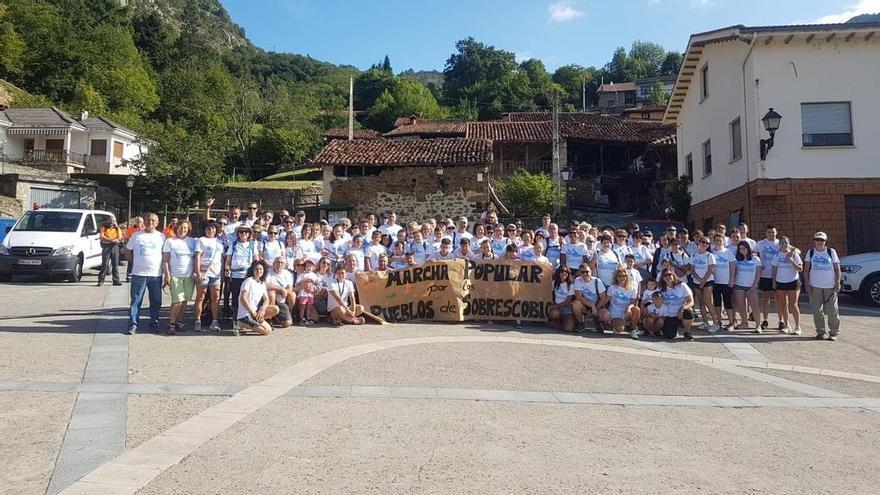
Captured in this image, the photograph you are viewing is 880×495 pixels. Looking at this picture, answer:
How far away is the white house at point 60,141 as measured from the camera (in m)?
44.3

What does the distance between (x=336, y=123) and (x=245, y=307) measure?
64.2 m

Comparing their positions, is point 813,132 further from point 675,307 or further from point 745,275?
point 675,307

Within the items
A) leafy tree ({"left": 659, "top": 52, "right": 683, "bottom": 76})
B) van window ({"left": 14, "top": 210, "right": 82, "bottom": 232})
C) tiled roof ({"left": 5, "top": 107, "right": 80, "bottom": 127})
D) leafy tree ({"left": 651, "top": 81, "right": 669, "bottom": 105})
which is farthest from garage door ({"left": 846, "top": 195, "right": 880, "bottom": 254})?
leafy tree ({"left": 659, "top": 52, "right": 683, "bottom": 76})

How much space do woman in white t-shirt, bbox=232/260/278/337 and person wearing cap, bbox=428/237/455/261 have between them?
3.40 metres

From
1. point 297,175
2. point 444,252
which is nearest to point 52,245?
point 444,252

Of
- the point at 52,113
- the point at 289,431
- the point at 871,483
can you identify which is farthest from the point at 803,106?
the point at 52,113

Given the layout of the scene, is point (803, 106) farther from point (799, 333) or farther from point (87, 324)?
point (87, 324)

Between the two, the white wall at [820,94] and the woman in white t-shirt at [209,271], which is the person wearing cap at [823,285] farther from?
the woman in white t-shirt at [209,271]

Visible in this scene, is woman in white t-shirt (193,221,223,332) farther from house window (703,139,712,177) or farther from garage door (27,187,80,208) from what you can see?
garage door (27,187,80,208)

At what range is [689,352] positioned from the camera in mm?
8844

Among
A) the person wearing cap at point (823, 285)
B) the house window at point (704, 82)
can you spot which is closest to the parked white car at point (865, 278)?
the person wearing cap at point (823, 285)

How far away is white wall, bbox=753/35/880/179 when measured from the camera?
17.5m

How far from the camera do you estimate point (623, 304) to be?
33.2 ft

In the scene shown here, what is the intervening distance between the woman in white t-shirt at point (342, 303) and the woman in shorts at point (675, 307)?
5.48m
